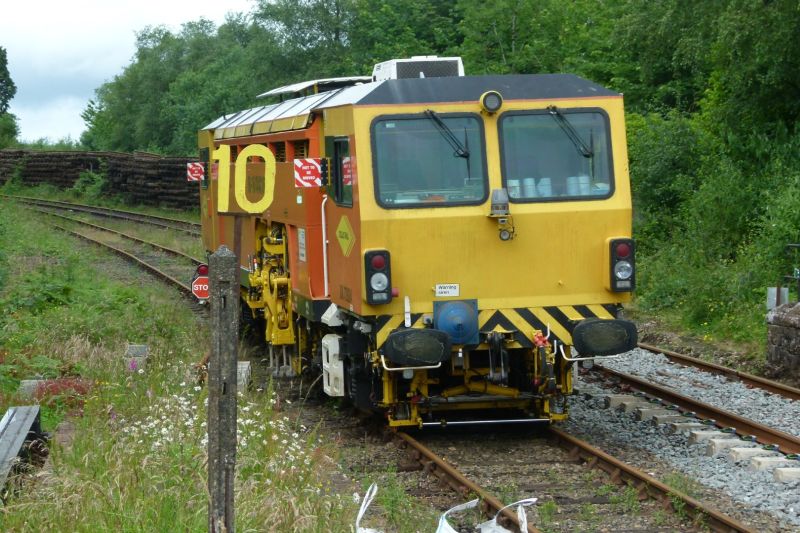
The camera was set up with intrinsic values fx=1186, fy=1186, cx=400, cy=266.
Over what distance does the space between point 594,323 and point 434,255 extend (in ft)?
4.53

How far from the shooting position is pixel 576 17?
32812 mm

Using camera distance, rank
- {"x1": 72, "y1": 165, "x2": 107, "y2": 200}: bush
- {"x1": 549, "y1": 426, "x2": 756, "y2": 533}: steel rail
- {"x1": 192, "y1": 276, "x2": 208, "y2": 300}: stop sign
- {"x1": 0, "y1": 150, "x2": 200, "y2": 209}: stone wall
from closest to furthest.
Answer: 1. {"x1": 549, "y1": 426, "x2": 756, "y2": 533}: steel rail
2. {"x1": 192, "y1": 276, "x2": 208, "y2": 300}: stop sign
3. {"x1": 0, "y1": 150, "x2": 200, "y2": 209}: stone wall
4. {"x1": 72, "y1": 165, "x2": 107, "y2": 200}: bush

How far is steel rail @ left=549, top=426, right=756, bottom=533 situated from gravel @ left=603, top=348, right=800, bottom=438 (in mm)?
2038

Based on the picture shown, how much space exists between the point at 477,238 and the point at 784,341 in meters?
4.96

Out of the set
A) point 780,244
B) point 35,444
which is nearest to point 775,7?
point 780,244

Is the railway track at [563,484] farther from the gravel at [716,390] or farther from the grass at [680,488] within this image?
the gravel at [716,390]

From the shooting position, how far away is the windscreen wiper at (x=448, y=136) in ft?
31.7

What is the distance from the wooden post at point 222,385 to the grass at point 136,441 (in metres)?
0.67

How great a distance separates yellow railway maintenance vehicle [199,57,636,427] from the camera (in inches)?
372

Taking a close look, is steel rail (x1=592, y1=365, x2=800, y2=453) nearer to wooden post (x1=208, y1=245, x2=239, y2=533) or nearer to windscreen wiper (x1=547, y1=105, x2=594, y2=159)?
windscreen wiper (x1=547, y1=105, x2=594, y2=159)

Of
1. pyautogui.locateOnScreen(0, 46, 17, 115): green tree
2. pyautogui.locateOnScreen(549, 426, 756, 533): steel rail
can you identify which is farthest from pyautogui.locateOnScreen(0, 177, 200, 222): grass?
pyautogui.locateOnScreen(0, 46, 17, 115): green tree

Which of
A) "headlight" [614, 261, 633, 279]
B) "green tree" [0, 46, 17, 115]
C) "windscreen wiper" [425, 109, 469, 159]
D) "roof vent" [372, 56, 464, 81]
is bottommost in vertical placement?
"headlight" [614, 261, 633, 279]

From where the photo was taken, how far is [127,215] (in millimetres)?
36469

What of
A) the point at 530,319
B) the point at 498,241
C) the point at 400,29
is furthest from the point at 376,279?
the point at 400,29
